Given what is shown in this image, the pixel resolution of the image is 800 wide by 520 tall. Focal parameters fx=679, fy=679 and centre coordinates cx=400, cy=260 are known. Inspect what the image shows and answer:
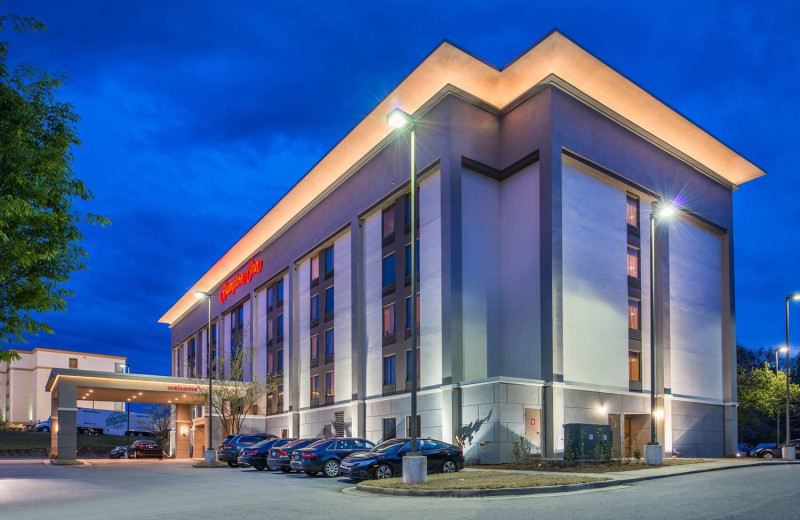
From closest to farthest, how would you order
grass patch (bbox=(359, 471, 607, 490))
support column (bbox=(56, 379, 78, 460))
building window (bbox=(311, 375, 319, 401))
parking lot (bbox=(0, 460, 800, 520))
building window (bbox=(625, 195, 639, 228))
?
parking lot (bbox=(0, 460, 800, 520))
grass patch (bbox=(359, 471, 607, 490))
building window (bbox=(625, 195, 639, 228))
support column (bbox=(56, 379, 78, 460))
building window (bbox=(311, 375, 319, 401))

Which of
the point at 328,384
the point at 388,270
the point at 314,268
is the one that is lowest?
the point at 328,384

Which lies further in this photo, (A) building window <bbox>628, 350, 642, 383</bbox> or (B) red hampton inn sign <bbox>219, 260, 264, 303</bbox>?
(B) red hampton inn sign <bbox>219, 260, 264, 303</bbox>

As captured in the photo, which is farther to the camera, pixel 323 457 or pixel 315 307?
pixel 315 307

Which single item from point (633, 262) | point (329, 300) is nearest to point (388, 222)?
point (329, 300)

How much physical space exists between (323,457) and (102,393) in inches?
1620

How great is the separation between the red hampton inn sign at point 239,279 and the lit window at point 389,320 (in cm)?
2374

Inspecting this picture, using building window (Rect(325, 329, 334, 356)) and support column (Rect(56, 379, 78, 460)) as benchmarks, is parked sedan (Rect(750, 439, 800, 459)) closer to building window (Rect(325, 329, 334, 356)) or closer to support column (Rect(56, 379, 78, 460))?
building window (Rect(325, 329, 334, 356))

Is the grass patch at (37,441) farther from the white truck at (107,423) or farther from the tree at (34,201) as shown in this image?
the tree at (34,201)

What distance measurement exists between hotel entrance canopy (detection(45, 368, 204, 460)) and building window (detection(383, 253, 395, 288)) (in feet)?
69.5

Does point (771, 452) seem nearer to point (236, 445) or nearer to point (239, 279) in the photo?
point (236, 445)

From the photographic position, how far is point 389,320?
4153 cm

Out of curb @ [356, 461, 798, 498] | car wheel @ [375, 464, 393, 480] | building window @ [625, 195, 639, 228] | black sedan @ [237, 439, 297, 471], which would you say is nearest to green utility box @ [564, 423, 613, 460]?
curb @ [356, 461, 798, 498]

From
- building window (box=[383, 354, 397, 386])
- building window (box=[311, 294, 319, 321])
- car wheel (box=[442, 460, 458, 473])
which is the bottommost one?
car wheel (box=[442, 460, 458, 473])

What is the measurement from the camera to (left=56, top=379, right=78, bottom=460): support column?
46156mm
